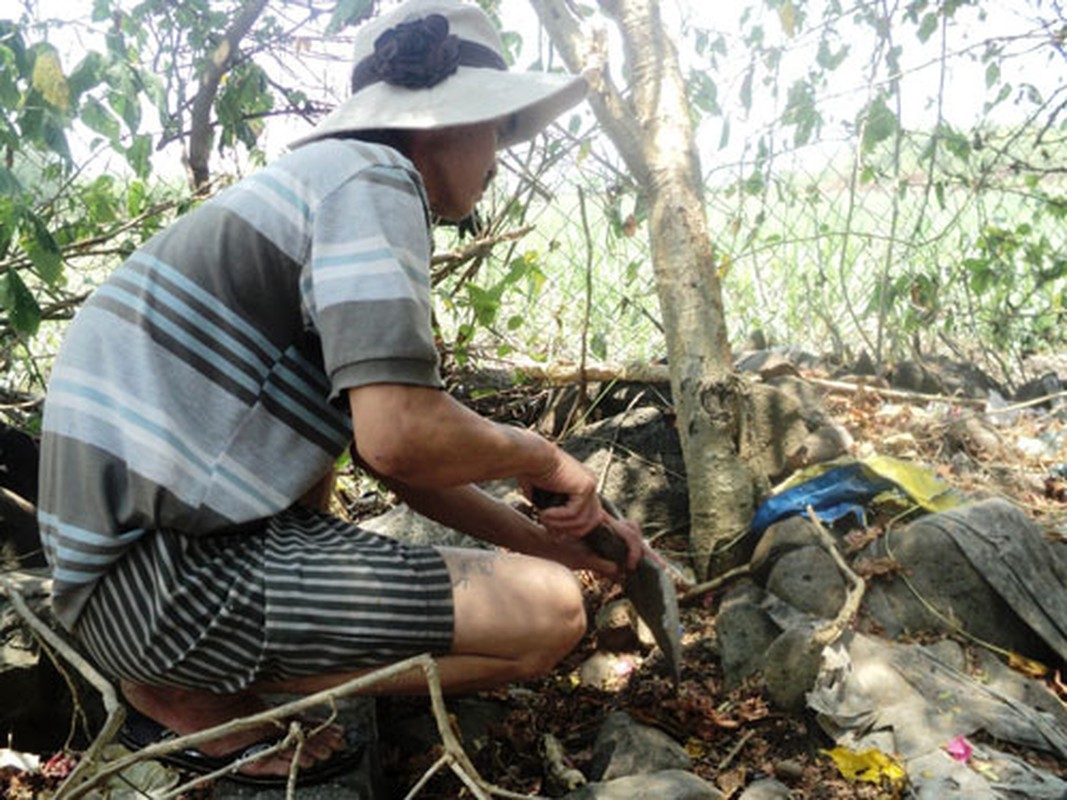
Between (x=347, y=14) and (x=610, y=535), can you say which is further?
(x=347, y=14)

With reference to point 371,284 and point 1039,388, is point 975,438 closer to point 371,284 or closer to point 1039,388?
point 1039,388

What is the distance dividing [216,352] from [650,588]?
1302 millimetres

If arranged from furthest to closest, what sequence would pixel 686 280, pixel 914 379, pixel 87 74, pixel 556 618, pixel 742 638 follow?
1. pixel 914 379
2. pixel 686 280
3. pixel 87 74
4. pixel 742 638
5. pixel 556 618

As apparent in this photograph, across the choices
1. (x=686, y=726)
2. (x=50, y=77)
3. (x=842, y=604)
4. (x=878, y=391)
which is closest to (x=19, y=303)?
(x=50, y=77)

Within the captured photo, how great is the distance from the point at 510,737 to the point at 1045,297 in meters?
4.48

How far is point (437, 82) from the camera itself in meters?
2.04

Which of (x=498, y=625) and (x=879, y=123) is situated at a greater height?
(x=879, y=123)

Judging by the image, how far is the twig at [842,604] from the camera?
2.50 meters

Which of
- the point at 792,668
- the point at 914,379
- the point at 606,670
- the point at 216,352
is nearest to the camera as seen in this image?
the point at 216,352

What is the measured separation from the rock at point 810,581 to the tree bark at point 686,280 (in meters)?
0.22

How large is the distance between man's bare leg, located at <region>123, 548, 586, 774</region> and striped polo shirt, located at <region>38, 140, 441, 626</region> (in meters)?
A: 0.33

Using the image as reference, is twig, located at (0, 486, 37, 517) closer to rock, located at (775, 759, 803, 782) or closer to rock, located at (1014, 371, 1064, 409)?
rock, located at (775, 759, 803, 782)

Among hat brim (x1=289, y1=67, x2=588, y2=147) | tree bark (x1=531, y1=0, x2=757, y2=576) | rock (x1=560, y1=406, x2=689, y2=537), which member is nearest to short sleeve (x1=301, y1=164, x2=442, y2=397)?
hat brim (x1=289, y1=67, x2=588, y2=147)

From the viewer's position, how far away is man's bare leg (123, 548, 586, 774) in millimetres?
2014
